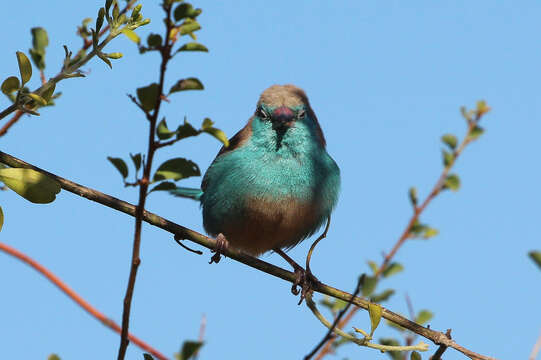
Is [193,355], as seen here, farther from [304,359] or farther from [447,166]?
A: [447,166]

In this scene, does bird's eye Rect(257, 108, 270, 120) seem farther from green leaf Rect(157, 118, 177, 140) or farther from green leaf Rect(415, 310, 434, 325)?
green leaf Rect(157, 118, 177, 140)

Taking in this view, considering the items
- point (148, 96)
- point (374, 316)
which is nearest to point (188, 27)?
point (148, 96)

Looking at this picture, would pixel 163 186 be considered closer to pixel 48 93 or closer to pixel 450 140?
pixel 48 93

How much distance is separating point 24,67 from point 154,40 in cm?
65

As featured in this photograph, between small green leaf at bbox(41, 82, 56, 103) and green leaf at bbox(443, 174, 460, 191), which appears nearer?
small green leaf at bbox(41, 82, 56, 103)

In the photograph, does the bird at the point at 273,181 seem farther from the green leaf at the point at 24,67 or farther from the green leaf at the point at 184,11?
the green leaf at the point at 184,11

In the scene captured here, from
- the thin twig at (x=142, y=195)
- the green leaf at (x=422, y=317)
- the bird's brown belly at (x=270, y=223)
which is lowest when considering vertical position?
the thin twig at (x=142, y=195)

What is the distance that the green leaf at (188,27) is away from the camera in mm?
1567

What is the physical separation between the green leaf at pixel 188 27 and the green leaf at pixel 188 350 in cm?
66

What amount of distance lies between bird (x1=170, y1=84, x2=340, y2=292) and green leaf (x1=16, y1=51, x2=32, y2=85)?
2.50 meters

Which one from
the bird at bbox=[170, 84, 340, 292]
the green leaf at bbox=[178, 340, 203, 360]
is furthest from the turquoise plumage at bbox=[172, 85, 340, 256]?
the green leaf at bbox=[178, 340, 203, 360]

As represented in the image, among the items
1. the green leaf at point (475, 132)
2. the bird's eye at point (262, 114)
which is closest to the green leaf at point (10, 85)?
the green leaf at point (475, 132)

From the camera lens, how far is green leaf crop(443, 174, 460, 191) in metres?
3.56

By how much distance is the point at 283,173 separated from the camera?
4.51 metres
